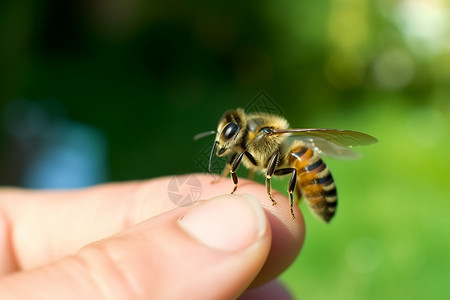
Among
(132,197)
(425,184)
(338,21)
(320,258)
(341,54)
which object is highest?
(338,21)

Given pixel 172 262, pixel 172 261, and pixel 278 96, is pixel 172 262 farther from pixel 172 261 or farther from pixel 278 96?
pixel 278 96

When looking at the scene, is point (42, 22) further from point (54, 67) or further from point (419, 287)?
point (419, 287)

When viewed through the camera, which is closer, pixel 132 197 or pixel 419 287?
pixel 132 197

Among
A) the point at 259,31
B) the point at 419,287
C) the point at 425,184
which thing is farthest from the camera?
the point at 259,31

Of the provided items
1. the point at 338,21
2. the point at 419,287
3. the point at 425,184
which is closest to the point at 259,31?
the point at 338,21

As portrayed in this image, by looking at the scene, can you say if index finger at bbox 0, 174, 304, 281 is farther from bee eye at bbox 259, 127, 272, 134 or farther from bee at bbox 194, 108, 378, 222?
bee eye at bbox 259, 127, 272, 134

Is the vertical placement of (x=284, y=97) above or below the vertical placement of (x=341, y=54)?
below

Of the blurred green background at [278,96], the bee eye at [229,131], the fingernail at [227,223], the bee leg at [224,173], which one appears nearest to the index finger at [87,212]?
the bee leg at [224,173]

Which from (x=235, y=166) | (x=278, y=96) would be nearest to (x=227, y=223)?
(x=235, y=166)

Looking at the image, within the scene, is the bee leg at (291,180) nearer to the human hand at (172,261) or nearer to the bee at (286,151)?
the bee at (286,151)
